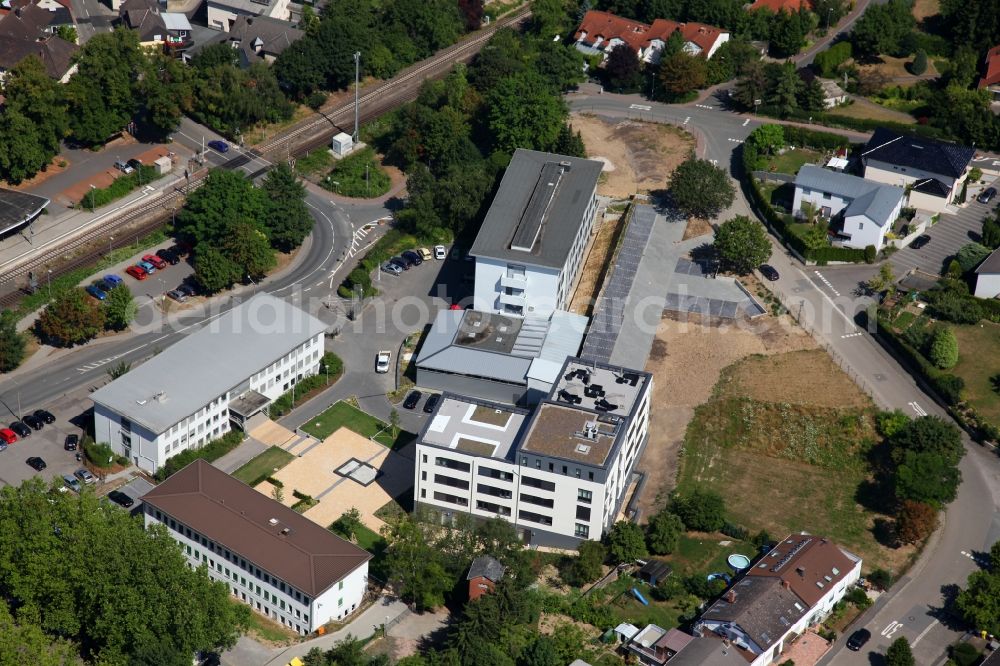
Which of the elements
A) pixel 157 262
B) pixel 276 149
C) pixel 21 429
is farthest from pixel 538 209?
pixel 21 429

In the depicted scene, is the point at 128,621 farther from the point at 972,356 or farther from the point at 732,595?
the point at 972,356

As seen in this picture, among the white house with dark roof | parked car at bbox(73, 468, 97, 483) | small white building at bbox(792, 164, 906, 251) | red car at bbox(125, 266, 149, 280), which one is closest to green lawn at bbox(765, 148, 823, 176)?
→ small white building at bbox(792, 164, 906, 251)

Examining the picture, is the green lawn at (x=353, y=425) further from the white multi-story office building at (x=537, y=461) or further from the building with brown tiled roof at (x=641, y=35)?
the building with brown tiled roof at (x=641, y=35)

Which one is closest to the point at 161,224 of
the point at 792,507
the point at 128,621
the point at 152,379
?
the point at 152,379

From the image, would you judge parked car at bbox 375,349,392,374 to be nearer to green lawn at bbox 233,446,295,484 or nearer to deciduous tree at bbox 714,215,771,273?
green lawn at bbox 233,446,295,484

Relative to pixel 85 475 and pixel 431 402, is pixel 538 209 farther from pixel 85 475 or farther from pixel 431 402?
pixel 85 475

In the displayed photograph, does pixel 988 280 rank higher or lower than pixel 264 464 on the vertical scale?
higher
